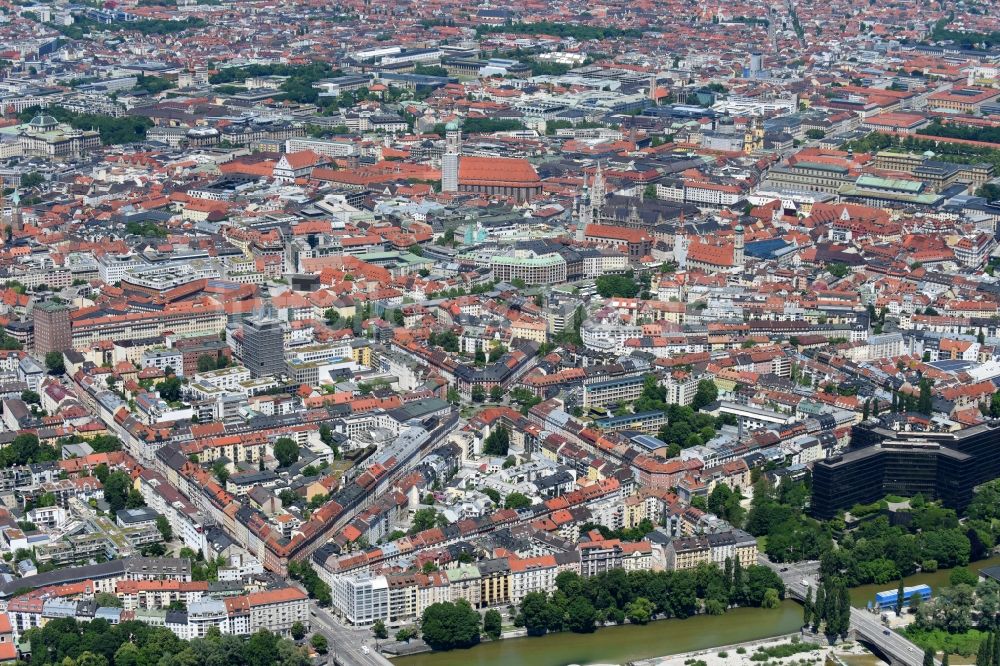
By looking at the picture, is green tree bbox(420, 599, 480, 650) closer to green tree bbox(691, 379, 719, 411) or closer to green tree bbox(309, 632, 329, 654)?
green tree bbox(309, 632, 329, 654)

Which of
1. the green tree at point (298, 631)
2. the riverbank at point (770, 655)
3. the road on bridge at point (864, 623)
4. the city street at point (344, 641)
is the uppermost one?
the green tree at point (298, 631)

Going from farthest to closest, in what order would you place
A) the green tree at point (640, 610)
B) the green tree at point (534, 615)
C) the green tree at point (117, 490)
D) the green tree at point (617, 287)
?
the green tree at point (617, 287)
the green tree at point (117, 490)
the green tree at point (640, 610)
the green tree at point (534, 615)

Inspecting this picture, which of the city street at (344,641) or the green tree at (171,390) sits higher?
the green tree at (171,390)

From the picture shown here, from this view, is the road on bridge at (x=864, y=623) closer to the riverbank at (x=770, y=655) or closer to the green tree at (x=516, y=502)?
the riverbank at (x=770, y=655)

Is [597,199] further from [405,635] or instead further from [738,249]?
[405,635]

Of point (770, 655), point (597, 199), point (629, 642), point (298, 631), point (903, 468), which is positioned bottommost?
point (629, 642)

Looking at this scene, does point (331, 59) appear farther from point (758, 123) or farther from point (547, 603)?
point (547, 603)

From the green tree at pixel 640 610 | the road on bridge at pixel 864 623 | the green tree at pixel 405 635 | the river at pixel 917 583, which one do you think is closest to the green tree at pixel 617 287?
the road on bridge at pixel 864 623

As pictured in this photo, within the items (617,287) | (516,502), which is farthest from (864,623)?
(617,287)

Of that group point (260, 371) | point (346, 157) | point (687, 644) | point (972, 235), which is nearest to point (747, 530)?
point (687, 644)
